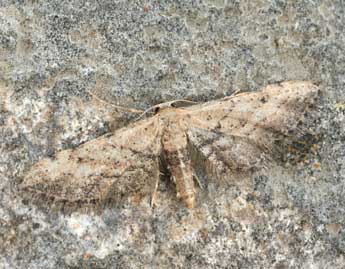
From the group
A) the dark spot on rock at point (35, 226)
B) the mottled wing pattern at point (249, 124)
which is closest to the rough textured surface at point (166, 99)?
the dark spot on rock at point (35, 226)

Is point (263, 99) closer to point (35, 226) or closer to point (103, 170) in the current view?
point (103, 170)

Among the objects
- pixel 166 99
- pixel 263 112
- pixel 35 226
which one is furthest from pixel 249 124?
pixel 35 226

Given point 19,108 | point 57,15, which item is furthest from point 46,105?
point 57,15

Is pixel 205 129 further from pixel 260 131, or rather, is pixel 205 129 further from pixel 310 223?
pixel 310 223

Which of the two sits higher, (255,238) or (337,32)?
(337,32)

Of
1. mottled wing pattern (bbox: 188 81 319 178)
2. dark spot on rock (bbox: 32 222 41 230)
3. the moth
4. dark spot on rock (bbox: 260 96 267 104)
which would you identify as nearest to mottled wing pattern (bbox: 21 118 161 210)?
the moth

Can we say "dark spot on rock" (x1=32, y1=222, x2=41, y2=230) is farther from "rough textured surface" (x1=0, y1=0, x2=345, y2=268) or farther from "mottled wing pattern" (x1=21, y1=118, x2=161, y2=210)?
"mottled wing pattern" (x1=21, y1=118, x2=161, y2=210)
